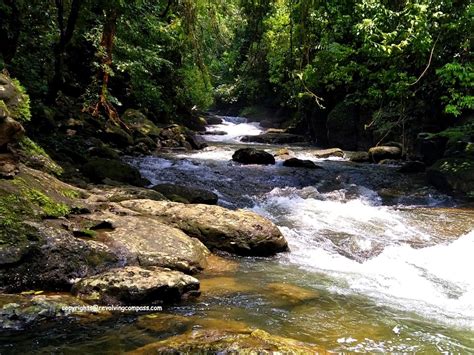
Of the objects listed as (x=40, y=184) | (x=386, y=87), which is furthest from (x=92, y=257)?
(x=386, y=87)

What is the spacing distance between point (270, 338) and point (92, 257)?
2570 millimetres

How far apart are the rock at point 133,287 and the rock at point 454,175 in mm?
9147

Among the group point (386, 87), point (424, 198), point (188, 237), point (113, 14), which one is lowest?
point (424, 198)

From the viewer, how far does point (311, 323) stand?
13.6ft

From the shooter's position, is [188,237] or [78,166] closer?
[188,237]

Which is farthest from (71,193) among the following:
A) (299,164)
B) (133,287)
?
(299,164)

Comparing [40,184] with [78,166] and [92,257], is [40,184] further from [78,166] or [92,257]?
[78,166]

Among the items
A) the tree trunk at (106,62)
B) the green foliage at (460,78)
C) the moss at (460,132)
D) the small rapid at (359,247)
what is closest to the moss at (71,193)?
the small rapid at (359,247)

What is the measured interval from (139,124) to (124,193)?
1007cm

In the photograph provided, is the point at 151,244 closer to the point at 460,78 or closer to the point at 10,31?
the point at 10,31

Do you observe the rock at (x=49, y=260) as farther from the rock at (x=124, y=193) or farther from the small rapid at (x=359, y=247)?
the rock at (x=124, y=193)

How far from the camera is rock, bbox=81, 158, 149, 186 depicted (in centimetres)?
912

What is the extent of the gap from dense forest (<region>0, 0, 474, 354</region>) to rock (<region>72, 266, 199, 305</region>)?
0.02 metres

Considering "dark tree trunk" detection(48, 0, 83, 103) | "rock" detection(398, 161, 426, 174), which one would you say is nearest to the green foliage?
"rock" detection(398, 161, 426, 174)
